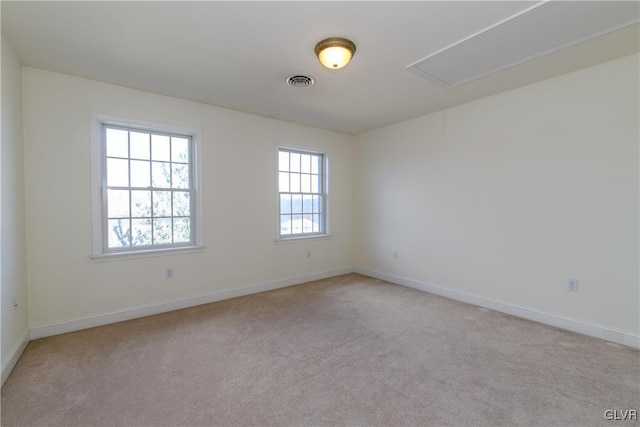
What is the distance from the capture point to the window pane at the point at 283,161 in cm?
461

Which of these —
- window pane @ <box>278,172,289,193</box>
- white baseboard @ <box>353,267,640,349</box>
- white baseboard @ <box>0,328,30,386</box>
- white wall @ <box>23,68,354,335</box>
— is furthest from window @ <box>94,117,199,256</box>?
white baseboard @ <box>353,267,640,349</box>

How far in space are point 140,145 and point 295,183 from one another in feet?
7.31

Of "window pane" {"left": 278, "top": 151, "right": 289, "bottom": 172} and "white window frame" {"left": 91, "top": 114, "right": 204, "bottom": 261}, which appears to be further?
"window pane" {"left": 278, "top": 151, "right": 289, "bottom": 172}

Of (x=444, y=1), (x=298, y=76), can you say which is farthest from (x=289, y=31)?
(x=444, y=1)

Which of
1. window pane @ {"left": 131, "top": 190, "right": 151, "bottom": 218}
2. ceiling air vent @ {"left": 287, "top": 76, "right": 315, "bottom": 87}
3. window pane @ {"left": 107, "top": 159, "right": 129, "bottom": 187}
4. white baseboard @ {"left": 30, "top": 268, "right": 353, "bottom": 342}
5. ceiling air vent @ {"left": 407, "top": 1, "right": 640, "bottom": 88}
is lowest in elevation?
white baseboard @ {"left": 30, "top": 268, "right": 353, "bottom": 342}

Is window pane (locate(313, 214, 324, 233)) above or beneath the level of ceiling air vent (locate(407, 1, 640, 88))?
beneath

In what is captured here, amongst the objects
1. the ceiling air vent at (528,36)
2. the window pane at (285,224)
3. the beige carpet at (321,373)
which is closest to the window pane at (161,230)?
the beige carpet at (321,373)

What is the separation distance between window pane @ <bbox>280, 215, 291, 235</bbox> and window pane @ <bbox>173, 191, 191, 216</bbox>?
55.3 inches

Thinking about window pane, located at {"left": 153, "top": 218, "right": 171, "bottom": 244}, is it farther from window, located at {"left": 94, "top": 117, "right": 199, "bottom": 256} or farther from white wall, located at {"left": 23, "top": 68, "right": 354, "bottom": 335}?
white wall, located at {"left": 23, "top": 68, "right": 354, "bottom": 335}

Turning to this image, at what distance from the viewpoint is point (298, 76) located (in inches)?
116

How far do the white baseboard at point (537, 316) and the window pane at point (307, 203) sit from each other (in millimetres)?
1844

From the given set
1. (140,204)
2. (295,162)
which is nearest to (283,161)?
(295,162)

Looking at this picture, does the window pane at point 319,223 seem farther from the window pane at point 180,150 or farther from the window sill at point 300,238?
the window pane at point 180,150

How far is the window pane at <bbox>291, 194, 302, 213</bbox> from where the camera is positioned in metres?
4.78
